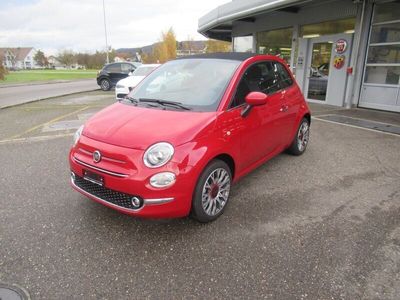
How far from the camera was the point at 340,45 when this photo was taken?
33.1 feet

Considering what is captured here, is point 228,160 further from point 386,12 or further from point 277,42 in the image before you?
point 277,42

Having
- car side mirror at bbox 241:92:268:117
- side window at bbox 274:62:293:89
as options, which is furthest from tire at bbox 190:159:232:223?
side window at bbox 274:62:293:89

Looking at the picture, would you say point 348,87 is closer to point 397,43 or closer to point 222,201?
point 397,43

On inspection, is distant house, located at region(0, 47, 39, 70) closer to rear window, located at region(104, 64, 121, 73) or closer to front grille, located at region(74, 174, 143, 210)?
rear window, located at region(104, 64, 121, 73)

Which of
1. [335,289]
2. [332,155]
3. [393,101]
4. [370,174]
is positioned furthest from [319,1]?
[335,289]

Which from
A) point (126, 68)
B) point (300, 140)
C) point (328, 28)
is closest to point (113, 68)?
point (126, 68)

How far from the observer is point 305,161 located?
16.5 ft

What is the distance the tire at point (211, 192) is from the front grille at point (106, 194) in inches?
22.2

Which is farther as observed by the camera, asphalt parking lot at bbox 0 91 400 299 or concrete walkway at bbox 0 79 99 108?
concrete walkway at bbox 0 79 99 108

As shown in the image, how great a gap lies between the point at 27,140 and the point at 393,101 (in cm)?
985

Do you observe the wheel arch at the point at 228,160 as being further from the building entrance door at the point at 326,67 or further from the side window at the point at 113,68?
the side window at the point at 113,68

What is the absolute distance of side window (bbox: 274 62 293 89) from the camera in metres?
4.51

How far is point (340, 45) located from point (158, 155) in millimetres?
9610

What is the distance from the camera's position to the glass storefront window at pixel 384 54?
8.91m
